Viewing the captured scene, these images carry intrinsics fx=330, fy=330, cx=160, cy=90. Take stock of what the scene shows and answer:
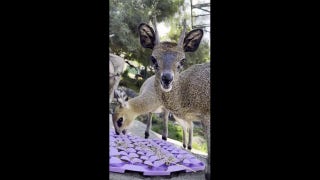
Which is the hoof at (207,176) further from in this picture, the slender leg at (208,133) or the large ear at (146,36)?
the large ear at (146,36)

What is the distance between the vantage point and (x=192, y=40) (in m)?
2.50

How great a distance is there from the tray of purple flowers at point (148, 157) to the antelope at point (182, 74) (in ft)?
0.75

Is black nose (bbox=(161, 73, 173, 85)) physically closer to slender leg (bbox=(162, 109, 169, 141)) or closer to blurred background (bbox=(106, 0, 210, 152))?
blurred background (bbox=(106, 0, 210, 152))

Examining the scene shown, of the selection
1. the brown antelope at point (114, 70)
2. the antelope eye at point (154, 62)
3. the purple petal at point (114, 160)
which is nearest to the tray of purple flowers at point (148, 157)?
the purple petal at point (114, 160)

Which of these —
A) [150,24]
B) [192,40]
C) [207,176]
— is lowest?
[207,176]

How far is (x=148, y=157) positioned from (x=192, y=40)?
94 centimetres

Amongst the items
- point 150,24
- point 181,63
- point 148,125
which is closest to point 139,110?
point 148,125

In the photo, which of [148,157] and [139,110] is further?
[139,110]

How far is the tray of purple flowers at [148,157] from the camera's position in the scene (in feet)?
7.83

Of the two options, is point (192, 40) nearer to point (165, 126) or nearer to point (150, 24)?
point (150, 24)

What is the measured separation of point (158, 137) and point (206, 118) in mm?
411

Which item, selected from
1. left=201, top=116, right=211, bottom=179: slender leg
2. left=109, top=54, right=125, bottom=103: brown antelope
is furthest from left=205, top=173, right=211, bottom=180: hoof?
left=109, top=54, right=125, bottom=103: brown antelope

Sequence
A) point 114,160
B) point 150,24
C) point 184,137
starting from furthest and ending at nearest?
1. point 184,137
2. point 150,24
3. point 114,160
